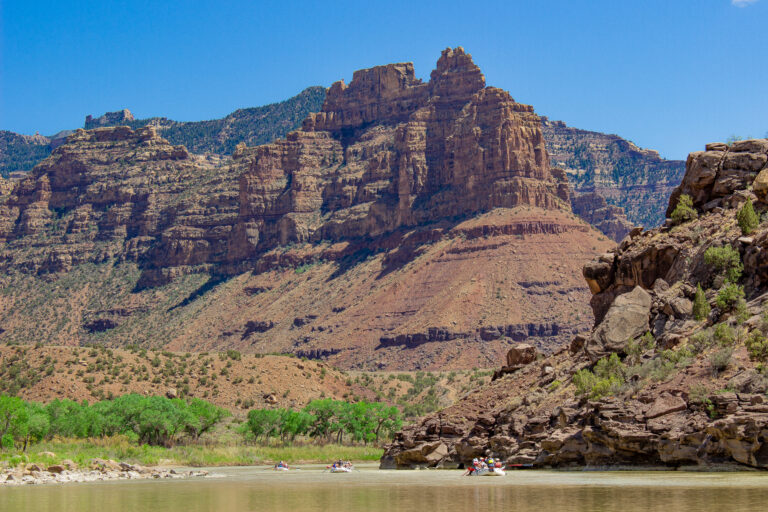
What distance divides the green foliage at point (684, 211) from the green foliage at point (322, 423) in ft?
123

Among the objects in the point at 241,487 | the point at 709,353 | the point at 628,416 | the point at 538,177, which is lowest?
the point at 241,487

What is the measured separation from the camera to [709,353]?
1775 inches

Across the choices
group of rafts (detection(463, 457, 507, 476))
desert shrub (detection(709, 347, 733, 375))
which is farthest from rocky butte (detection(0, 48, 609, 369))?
desert shrub (detection(709, 347, 733, 375))

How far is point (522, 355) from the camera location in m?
62.5

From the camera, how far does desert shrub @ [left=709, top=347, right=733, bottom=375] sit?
43.4 metres

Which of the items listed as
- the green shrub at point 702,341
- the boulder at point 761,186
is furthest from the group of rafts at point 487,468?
the boulder at point 761,186

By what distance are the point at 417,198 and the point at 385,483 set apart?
140105mm

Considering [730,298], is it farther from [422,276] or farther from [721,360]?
[422,276]

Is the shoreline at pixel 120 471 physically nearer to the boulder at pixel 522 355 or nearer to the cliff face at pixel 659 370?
the cliff face at pixel 659 370

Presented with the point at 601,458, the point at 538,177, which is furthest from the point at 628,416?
the point at 538,177

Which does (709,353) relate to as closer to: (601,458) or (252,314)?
(601,458)

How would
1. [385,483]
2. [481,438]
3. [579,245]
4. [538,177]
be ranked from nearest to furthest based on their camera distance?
[385,483], [481,438], [579,245], [538,177]

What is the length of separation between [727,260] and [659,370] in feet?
22.4

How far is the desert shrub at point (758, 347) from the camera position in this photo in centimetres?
4306
